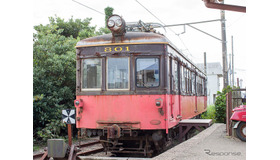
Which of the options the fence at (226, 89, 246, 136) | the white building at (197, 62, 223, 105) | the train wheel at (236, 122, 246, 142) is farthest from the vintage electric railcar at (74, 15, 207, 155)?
the white building at (197, 62, 223, 105)

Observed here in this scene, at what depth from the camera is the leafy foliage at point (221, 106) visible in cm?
1509

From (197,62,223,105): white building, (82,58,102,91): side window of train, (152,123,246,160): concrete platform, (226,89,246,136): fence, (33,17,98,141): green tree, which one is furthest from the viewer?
(197,62,223,105): white building

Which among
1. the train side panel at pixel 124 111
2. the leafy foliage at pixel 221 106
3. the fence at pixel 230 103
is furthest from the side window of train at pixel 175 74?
the leafy foliage at pixel 221 106

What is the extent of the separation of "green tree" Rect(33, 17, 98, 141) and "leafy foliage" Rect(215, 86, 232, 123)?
672 cm

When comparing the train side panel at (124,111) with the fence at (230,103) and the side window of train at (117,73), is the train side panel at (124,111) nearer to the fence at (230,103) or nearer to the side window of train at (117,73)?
the side window of train at (117,73)

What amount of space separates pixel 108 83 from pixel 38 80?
523 centimetres

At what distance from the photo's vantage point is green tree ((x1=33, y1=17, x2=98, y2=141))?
11758 millimetres

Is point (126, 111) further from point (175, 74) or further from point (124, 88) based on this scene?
point (175, 74)

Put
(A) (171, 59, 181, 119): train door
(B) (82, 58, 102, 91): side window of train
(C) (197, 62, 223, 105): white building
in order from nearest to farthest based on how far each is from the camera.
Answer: (B) (82, 58, 102, 91): side window of train
(A) (171, 59, 181, 119): train door
(C) (197, 62, 223, 105): white building

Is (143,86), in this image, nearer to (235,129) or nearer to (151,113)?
(151,113)

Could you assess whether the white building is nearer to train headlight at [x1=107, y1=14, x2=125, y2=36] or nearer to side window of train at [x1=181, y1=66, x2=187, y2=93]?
side window of train at [x1=181, y1=66, x2=187, y2=93]

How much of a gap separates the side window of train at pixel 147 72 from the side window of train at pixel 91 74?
95 centimetres

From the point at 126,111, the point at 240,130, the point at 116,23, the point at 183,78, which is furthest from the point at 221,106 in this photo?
the point at 116,23
